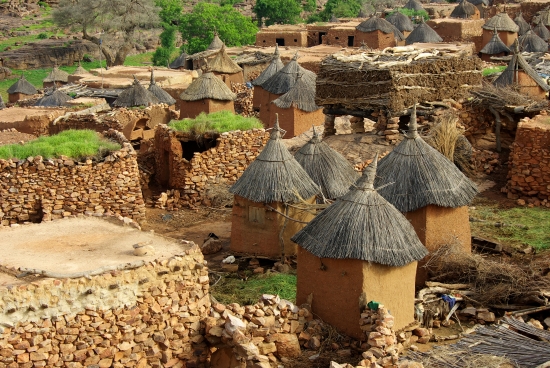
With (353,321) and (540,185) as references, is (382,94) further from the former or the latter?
(353,321)

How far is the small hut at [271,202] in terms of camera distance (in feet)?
46.4

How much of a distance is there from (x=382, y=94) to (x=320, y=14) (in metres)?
36.5

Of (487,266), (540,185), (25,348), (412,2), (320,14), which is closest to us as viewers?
(25,348)

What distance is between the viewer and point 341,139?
18438mm

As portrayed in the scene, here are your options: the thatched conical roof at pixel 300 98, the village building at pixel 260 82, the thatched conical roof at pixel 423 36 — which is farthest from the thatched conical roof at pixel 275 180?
the thatched conical roof at pixel 423 36

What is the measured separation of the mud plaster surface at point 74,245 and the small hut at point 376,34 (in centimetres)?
2672

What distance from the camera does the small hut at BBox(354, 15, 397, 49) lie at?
1452 inches

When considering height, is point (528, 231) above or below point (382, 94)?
below

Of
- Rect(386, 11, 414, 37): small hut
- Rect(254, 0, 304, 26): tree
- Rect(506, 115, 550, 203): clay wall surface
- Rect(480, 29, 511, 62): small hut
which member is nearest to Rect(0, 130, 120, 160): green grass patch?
Rect(506, 115, 550, 203): clay wall surface

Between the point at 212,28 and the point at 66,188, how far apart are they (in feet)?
96.2

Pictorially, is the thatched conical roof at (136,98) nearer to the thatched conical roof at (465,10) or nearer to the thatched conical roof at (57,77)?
the thatched conical roof at (57,77)

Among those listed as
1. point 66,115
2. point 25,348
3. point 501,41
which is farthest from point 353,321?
point 501,41

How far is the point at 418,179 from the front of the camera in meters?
13.2

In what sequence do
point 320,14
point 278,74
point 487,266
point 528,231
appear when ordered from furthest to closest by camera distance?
point 320,14 < point 278,74 < point 528,231 < point 487,266
